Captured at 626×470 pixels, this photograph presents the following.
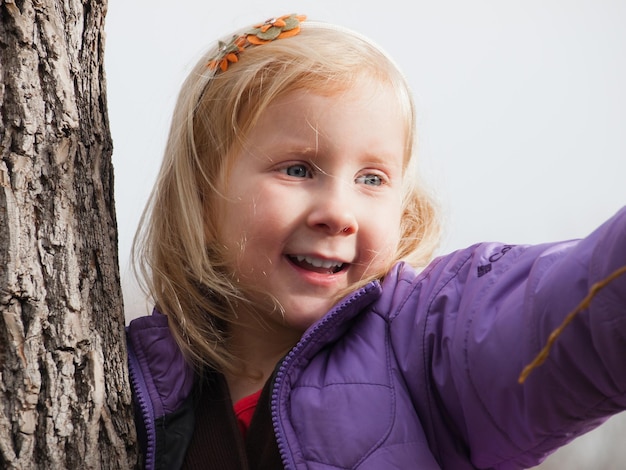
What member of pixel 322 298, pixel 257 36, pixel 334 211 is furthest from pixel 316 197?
pixel 257 36

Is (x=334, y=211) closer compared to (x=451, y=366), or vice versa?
(x=451, y=366)

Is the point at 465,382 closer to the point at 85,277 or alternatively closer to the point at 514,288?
the point at 514,288

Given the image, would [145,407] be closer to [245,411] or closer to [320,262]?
[245,411]

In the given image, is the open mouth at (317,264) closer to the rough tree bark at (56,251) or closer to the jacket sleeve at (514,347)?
the jacket sleeve at (514,347)

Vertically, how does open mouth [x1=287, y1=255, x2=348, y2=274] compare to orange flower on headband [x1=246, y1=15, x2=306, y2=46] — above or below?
below

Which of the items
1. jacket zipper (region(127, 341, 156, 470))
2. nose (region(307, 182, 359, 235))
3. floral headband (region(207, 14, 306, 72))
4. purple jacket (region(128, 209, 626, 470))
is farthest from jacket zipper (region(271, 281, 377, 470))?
floral headband (region(207, 14, 306, 72))

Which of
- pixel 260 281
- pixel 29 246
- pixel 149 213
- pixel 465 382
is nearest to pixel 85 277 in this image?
pixel 29 246

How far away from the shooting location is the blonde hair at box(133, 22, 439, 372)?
5.21ft

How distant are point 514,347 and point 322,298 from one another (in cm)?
46

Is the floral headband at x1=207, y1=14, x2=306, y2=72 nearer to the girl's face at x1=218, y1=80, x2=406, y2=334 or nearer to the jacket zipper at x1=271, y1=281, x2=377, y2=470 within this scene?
the girl's face at x1=218, y1=80, x2=406, y2=334

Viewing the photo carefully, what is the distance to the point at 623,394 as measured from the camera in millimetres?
1059

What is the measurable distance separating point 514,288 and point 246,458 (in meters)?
0.54

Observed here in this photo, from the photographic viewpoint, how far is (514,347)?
3.76 feet

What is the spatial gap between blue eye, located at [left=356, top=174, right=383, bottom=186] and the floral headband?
32 centimetres
